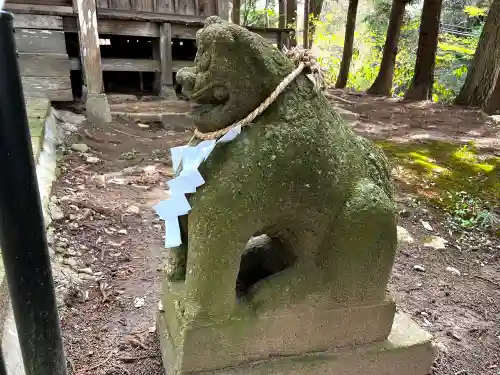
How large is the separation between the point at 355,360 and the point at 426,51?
7649mm

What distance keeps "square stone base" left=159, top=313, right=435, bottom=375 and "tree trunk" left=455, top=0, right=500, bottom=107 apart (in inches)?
245

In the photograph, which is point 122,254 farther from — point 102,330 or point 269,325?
point 269,325

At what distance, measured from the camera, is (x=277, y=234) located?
1485mm

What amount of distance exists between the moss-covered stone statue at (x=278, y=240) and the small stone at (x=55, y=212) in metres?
1.53

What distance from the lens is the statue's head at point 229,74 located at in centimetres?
123

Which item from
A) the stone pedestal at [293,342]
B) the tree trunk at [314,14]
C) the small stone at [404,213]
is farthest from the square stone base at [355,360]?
the tree trunk at [314,14]

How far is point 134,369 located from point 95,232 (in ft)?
4.47


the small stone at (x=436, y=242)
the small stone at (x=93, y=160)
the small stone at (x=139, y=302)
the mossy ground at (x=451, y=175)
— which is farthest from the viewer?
the small stone at (x=93, y=160)

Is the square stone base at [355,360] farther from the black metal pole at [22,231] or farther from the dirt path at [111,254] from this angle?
the black metal pole at [22,231]

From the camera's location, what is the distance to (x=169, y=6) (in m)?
6.96

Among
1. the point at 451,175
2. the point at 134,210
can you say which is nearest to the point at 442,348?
the point at 134,210

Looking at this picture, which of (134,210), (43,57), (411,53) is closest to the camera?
(134,210)

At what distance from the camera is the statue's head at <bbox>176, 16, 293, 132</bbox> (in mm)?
1229

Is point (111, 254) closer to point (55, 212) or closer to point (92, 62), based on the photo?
point (55, 212)
